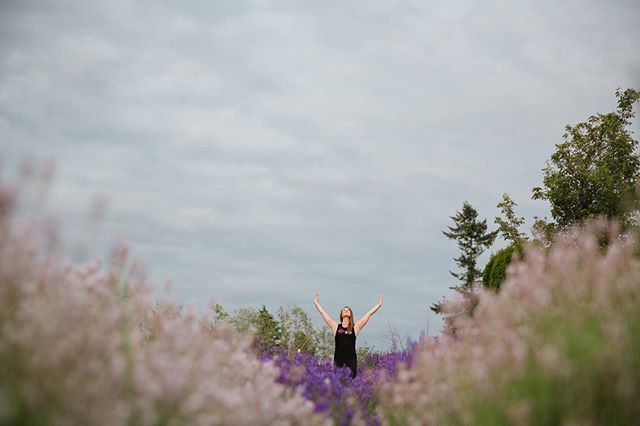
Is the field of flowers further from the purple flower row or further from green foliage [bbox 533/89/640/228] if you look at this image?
green foliage [bbox 533/89/640/228]

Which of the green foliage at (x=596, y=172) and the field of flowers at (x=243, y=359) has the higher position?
the green foliage at (x=596, y=172)

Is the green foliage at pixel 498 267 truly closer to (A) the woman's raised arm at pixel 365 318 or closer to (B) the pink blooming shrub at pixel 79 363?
(A) the woman's raised arm at pixel 365 318

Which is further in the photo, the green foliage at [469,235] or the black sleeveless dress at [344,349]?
the green foliage at [469,235]

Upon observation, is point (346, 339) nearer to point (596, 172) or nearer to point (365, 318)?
point (365, 318)

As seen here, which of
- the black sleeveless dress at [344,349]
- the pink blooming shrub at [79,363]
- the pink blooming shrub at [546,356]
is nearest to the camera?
the pink blooming shrub at [79,363]

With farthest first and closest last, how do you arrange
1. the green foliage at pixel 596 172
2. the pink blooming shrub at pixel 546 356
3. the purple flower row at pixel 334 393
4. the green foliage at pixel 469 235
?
the green foliage at pixel 469 235 < the green foliage at pixel 596 172 < the purple flower row at pixel 334 393 < the pink blooming shrub at pixel 546 356

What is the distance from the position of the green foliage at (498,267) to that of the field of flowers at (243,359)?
30.4 feet

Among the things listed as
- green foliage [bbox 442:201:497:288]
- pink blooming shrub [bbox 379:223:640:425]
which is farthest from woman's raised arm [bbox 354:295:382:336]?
green foliage [bbox 442:201:497:288]

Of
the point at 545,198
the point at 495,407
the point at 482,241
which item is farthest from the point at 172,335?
the point at 482,241

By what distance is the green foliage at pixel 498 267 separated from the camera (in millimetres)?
14867

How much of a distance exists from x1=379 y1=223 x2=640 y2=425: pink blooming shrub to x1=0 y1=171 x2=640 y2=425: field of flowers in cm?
1

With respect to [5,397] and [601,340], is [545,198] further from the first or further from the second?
[5,397]

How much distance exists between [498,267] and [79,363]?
43.3ft

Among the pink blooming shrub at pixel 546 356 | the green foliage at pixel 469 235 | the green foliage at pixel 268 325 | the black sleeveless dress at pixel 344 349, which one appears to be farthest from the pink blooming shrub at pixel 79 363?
the green foliage at pixel 469 235
